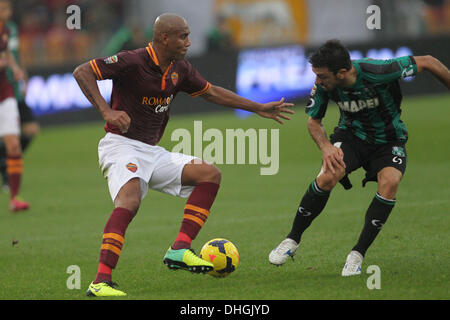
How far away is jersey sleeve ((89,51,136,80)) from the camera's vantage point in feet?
20.1

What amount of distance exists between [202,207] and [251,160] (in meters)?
8.80

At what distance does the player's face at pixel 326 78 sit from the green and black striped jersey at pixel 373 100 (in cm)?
15

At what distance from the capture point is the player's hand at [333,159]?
21.0 feet

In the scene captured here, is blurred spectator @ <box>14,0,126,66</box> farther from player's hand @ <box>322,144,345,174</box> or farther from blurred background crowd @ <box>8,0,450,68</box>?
player's hand @ <box>322,144,345,174</box>

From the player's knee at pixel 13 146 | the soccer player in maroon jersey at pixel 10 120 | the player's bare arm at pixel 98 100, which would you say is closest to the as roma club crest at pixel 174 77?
the player's bare arm at pixel 98 100

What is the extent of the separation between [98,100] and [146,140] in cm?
72

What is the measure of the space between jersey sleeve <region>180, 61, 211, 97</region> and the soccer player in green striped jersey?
0.95 m

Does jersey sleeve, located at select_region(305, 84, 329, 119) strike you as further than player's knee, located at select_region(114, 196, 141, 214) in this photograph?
Yes

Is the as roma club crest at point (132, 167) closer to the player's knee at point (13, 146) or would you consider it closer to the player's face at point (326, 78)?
the player's face at point (326, 78)

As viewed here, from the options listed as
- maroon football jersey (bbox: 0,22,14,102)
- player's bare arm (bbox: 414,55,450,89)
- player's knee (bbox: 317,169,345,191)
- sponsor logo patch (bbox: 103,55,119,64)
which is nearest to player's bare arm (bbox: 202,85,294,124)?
player's knee (bbox: 317,169,345,191)

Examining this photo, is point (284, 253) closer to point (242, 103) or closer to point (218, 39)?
point (242, 103)

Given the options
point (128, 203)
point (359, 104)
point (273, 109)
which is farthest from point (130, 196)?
point (359, 104)

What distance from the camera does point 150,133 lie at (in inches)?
260

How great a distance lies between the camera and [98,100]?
19.7ft
